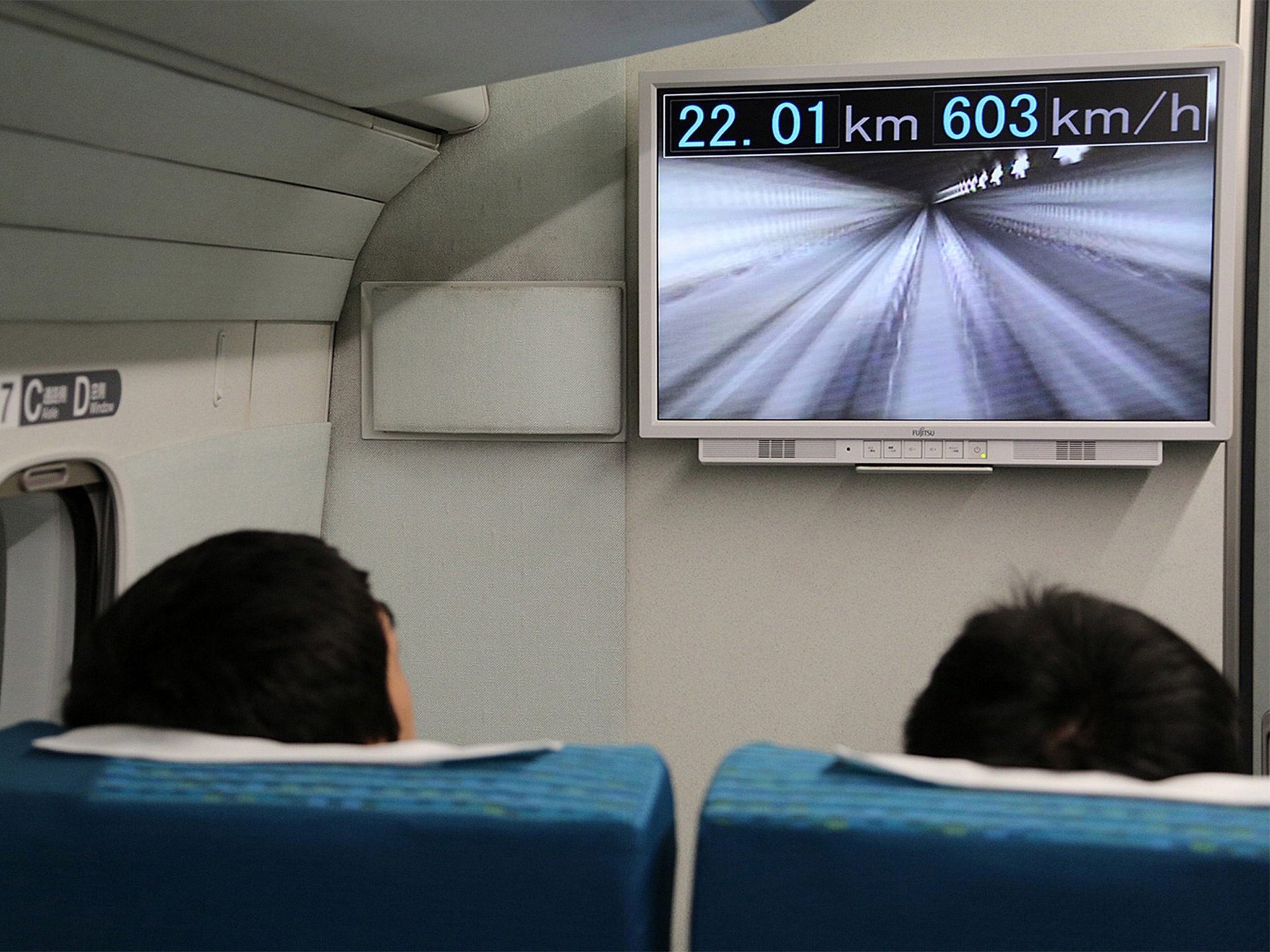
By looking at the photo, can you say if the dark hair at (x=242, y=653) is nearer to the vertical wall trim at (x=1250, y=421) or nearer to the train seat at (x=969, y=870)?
the train seat at (x=969, y=870)

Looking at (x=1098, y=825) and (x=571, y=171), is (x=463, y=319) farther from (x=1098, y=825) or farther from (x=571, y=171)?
(x=1098, y=825)

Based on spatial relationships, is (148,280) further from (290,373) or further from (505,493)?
(505,493)

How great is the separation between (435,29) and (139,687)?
1.41 metres

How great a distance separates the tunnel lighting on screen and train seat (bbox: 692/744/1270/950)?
2.03 metres

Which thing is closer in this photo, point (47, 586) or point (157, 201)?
point (157, 201)

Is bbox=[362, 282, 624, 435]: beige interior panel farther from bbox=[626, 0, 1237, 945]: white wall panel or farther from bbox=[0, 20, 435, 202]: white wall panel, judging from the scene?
bbox=[0, 20, 435, 202]: white wall panel

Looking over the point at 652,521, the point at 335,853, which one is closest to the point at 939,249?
the point at 652,521

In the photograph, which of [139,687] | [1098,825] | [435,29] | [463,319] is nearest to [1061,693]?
[1098,825]

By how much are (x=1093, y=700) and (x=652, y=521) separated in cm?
215

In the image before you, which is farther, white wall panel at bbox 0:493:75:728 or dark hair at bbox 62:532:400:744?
white wall panel at bbox 0:493:75:728

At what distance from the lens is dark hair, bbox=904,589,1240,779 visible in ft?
3.40

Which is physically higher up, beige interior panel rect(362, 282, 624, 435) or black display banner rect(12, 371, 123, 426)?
beige interior panel rect(362, 282, 624, 435)

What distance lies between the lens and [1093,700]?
1.04m

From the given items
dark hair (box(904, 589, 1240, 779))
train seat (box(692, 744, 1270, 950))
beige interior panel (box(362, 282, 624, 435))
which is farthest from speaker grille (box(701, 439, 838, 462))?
train seat (box(692, 744, 1270, 950))
